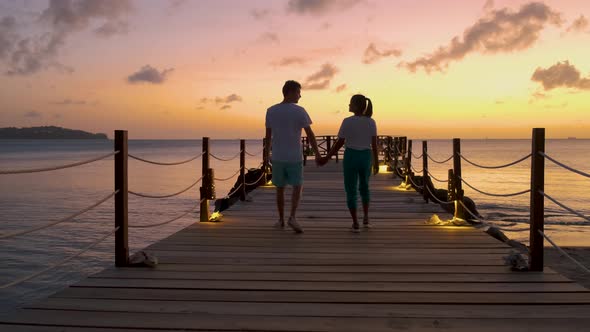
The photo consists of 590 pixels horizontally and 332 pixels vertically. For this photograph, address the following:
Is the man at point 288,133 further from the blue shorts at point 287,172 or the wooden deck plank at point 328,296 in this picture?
the wooden deck plank at point 328,296

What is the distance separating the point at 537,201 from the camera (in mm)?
4211

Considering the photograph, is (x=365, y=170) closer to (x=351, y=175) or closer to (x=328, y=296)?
(x=351, y=175)

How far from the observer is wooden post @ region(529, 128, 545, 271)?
4160mm

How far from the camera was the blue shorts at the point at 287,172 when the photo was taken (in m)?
5.72

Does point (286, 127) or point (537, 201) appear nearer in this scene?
point (537, 201)

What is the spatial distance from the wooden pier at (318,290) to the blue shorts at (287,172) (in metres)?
0.69

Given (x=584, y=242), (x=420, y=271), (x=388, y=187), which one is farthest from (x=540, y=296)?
(x=584, y=242)

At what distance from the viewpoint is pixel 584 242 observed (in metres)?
13.7

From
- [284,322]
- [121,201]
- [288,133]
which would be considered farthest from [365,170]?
[284,322]

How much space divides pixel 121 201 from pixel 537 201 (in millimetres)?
3634

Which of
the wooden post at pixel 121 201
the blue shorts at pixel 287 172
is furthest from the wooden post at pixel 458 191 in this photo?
the wooden post at pixel 121 201

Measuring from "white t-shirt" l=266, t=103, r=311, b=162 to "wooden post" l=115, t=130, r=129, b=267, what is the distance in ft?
6.02

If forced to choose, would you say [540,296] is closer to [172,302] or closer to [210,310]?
[210,310]

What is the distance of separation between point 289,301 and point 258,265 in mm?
1124
